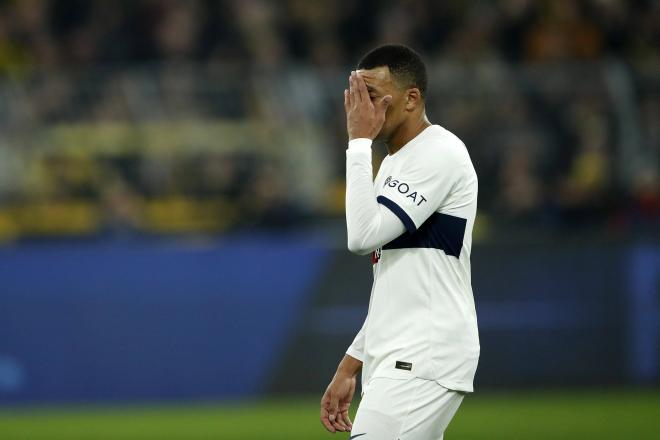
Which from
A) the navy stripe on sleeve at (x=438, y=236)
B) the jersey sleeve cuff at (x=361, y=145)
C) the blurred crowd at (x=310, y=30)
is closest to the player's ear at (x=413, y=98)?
the jersey sleeve cuff at (x=361, y=145)

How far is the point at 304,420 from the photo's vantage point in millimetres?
10398

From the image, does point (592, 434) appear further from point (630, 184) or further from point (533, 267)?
point (630, 184)

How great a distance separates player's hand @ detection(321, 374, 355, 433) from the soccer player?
17 cm

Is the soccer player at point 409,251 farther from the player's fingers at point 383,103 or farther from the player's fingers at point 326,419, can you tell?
the player's fingers at point 326,419

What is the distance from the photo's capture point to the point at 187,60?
13.5 meters

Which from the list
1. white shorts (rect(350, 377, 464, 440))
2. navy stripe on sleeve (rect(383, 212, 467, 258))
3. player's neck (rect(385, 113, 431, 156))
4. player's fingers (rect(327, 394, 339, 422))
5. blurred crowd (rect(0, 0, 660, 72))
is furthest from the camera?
blurred crowd (rect(0, 0, 660, 72))

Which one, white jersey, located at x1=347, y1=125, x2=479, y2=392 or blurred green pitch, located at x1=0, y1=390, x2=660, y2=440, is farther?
blurred green pitch, located at x1=0, y1=390, x2=660, y2=440

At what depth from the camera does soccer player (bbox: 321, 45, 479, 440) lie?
4273mm

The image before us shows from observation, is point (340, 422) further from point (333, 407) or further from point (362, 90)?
point (362, 90)

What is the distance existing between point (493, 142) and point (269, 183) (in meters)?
2.30

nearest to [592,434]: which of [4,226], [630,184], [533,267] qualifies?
[533,267]

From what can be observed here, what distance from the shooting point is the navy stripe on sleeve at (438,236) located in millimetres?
4395

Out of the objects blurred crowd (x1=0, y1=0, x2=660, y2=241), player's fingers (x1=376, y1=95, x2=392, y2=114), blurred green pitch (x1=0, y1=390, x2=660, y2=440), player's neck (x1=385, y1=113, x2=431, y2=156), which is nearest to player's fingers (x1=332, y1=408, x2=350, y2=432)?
player's neck (x1=385, y1=113, x2=431, y2=156)

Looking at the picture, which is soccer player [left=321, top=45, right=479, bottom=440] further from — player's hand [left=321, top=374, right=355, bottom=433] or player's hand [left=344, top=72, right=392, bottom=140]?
player's hand [left=321, top=374, right=355, bottom=433]
